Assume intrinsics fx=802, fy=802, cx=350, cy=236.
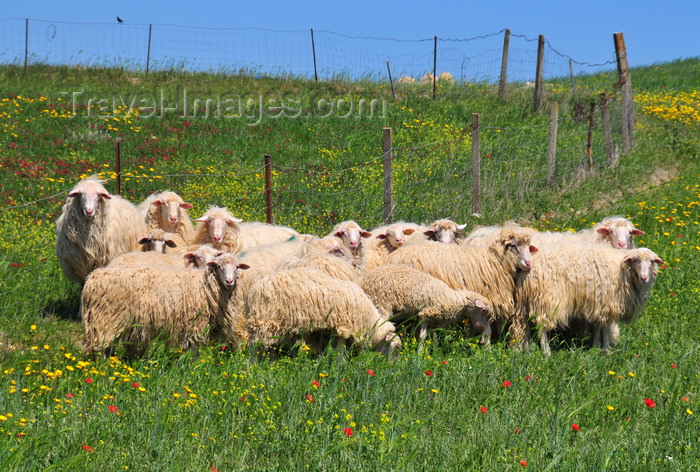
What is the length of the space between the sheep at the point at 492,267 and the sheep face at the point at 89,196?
322 centimetres

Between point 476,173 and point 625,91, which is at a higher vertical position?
point 625,91

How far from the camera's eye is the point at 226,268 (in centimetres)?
700

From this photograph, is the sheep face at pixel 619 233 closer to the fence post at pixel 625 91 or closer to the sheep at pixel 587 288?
the sheep at pixel 587 288

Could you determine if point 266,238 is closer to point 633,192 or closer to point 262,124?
point 633,192

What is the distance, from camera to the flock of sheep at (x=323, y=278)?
670 cm

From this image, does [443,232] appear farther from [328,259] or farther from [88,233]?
[88,233]

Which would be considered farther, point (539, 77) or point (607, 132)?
point (539, 77)

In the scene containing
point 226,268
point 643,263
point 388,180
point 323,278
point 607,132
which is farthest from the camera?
point 607,132

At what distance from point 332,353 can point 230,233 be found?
9.58ft

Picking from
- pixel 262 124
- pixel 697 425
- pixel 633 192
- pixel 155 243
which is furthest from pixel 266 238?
pixel 262 124

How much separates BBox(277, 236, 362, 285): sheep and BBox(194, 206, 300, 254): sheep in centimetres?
132

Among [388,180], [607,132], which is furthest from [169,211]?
[607,132]

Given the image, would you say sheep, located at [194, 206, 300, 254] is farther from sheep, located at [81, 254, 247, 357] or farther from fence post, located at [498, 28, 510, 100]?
fence post, located at [498, 28, 510, 100]

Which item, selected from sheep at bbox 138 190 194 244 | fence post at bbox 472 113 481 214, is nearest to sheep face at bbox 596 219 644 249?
fence post at bbox 472 113 481 214
